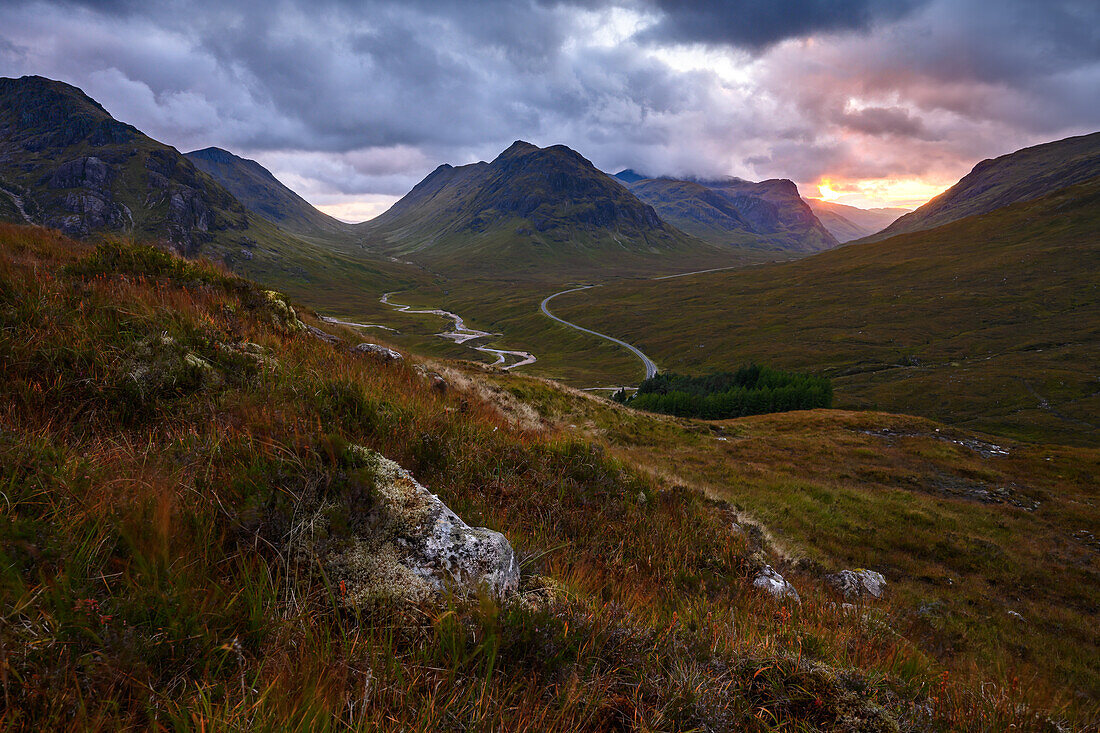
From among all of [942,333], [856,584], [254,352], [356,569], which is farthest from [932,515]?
[942,333]

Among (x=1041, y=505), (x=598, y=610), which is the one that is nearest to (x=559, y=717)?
(x=598, y=610)

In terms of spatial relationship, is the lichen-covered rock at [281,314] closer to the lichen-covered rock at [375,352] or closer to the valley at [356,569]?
the valley at [356,569]

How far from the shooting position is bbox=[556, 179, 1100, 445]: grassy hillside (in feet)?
310

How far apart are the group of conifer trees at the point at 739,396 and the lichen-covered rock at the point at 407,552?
62752 mm

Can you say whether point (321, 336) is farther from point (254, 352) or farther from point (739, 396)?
point (739, 396)

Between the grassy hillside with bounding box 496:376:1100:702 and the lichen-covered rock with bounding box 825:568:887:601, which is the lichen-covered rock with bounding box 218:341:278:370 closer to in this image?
the grassy hillside with bounding box 496:376:1100:702

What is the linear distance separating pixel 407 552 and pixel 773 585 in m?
5.27

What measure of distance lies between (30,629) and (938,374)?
14463 cm

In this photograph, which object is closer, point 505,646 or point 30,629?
point 30,629

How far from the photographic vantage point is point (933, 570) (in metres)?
14.9

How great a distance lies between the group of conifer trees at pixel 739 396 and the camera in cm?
7219

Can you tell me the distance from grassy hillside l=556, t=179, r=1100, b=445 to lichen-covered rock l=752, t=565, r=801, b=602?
109425 mm

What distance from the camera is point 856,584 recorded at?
10023mm

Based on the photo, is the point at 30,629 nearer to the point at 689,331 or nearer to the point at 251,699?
the point at 251,699
